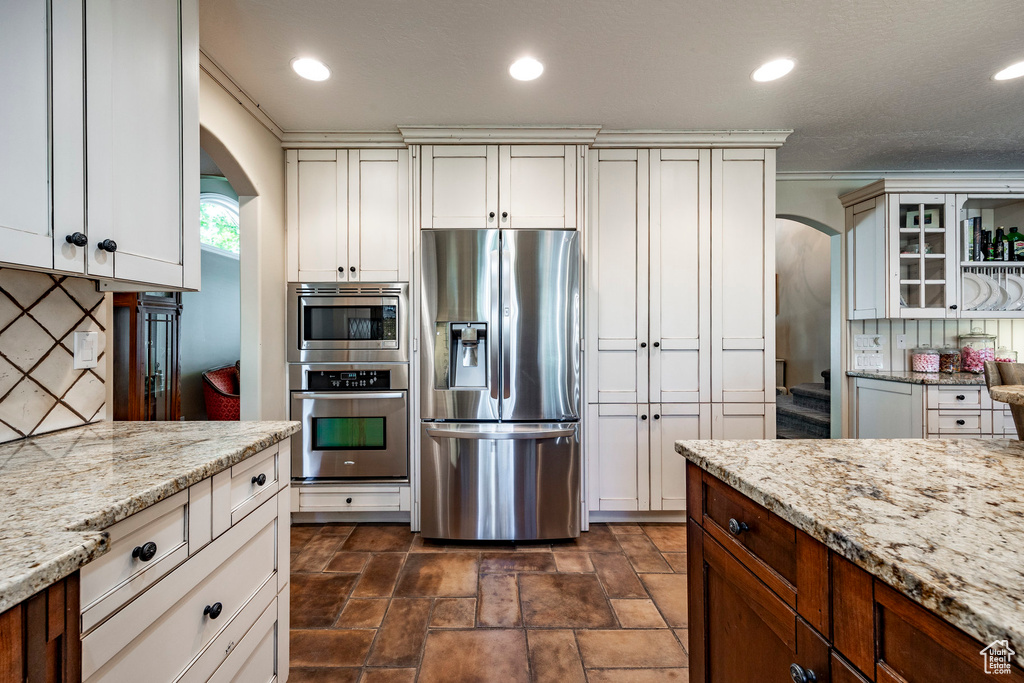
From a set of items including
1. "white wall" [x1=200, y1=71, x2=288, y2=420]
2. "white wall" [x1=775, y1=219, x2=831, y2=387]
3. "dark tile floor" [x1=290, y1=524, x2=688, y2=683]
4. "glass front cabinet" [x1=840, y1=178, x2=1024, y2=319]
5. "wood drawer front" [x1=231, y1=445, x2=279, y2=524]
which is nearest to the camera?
"wood drawer front" [x1=231, y1=445, x2=279, y2=524]

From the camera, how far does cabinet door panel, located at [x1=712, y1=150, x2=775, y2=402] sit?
9.06ft

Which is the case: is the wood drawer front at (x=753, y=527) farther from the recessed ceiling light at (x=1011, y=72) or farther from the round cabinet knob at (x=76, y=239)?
the recessed ceiling light at (x=1011, y=72)

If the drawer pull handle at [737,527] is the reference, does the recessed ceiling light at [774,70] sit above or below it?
above

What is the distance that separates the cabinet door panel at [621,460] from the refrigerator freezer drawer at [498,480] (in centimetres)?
35

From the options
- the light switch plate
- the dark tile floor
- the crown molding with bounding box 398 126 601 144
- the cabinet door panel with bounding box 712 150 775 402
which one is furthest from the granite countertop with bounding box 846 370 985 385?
the light switch plate

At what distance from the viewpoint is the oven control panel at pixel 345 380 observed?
2701mm

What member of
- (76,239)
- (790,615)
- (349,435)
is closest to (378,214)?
(349,435)

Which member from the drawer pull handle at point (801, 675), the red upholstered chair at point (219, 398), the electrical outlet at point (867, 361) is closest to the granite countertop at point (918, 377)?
the electrical outlet at point (867, 361)

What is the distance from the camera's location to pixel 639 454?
2.77 meters

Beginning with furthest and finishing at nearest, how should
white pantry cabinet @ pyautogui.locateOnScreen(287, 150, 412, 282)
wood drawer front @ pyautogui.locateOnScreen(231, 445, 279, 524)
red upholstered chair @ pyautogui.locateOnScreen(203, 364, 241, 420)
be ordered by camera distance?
red upholstered chair @ pyautogui.locateOnScreen(203, 364, 241, 420) < white pantry cabinet @ pyautogui.locateOnScreen(287, 150, 412, 282) < wood drawer front @ pyautogui.locateOnScreen(231, 445, 279, 524)

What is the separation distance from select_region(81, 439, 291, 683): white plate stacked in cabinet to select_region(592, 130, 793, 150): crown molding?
2.52 meters

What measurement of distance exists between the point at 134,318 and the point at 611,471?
3962mm

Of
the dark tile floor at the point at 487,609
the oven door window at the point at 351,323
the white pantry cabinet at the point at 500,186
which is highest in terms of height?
the white pantry cabinet at the point at 500,186

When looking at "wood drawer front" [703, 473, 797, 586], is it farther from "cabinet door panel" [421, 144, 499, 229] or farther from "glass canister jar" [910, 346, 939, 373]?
"glass canister jar" [910, 346, 939, 373]
